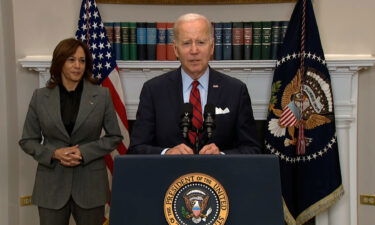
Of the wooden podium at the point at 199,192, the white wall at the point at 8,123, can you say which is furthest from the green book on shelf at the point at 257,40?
the wooden podium at the point at 199,192

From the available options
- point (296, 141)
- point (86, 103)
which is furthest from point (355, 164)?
point (86, 103)

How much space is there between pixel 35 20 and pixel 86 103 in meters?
1.33

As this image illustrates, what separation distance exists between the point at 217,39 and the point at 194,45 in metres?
1.93

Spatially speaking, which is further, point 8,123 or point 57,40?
point 57,40

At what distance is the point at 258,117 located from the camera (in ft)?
12.7

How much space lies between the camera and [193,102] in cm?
198

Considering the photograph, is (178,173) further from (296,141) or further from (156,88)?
(296,141)

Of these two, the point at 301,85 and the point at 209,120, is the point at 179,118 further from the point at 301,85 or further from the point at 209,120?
the point at 301,85

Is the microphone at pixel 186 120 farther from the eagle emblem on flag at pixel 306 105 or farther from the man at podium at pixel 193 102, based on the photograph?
the eagle emblem on flag at pixel 306 105

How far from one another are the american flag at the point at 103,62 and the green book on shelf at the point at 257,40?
1114mm

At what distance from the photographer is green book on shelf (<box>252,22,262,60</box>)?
12.4 ft

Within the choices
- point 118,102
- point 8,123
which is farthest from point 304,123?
point 8,123

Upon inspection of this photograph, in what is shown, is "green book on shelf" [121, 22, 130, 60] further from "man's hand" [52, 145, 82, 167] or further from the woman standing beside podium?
"man's hand" [52, 145, 82, 167]

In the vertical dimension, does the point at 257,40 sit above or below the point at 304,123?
above
